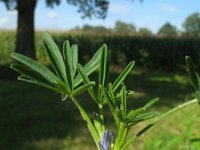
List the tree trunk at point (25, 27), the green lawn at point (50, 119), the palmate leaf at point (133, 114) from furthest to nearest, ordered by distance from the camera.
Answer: the tree trunk at point (25, 27) → the green lawn at point (50, 119) → the palmate leaf at point (133, 114)

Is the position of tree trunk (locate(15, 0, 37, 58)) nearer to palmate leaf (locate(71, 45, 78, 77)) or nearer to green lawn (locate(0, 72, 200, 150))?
green lawn (locate(0, 72, 200, 150))

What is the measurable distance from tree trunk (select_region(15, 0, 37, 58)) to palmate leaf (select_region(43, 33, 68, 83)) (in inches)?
528

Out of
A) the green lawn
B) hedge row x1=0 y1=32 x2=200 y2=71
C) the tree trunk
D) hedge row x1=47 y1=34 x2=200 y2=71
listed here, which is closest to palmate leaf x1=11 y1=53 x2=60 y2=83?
the green lawn

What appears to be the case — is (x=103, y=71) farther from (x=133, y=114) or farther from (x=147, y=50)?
(x=147, y=50)

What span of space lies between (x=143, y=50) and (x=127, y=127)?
57.4 feet

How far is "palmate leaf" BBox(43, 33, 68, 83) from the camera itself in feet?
1.63

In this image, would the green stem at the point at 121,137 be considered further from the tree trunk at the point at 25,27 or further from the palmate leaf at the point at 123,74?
the tree trunk at the point at 25,27

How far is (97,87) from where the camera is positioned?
0.50m

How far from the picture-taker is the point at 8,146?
221 inches

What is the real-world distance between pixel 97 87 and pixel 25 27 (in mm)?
13695

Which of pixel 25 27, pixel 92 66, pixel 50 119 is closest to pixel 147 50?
pixel 25 27

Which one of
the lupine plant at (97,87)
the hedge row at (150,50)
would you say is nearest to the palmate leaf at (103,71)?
the lupine plant at (97,87)

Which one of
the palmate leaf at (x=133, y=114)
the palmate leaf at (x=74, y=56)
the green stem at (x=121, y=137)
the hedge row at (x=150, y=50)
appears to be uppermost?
the palmate leaf at (x=74, y=56)

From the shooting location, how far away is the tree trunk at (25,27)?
1387 centimetres
